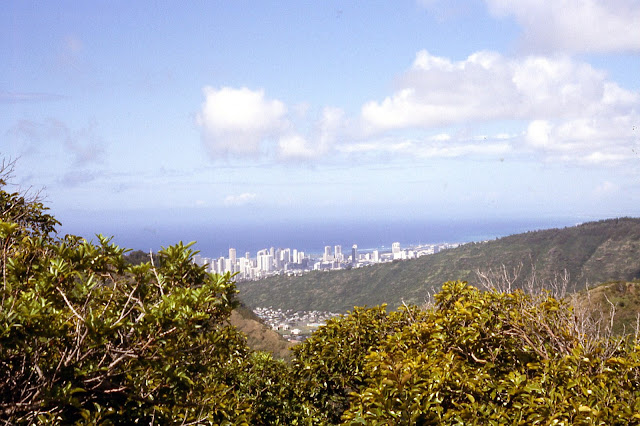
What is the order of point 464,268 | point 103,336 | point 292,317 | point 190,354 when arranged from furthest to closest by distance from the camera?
point 464,268 → point 292,317 → point 190,354 → point 103,336

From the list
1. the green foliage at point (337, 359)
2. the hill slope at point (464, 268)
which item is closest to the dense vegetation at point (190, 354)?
the green foliage at point (337, 359)

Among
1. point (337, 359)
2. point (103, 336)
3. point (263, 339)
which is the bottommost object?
point (263, 339)

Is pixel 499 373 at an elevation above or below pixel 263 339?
above

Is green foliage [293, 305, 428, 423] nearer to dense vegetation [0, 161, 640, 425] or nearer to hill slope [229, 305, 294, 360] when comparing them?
dense vegetation [0, 161, 640, 425]

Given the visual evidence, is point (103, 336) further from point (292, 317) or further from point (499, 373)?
point (292, 317)

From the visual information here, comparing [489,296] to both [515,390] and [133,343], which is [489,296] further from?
[133,343]

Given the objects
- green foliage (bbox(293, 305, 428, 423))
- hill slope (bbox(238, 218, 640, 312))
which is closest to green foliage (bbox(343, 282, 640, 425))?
green foliage (bbox(293, 305, 428, 423))

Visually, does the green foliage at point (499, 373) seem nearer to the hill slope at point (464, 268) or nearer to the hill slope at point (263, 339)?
the hill slope at point (263, 339)

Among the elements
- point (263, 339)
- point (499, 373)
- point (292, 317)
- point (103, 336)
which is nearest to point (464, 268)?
point (292, 317)
